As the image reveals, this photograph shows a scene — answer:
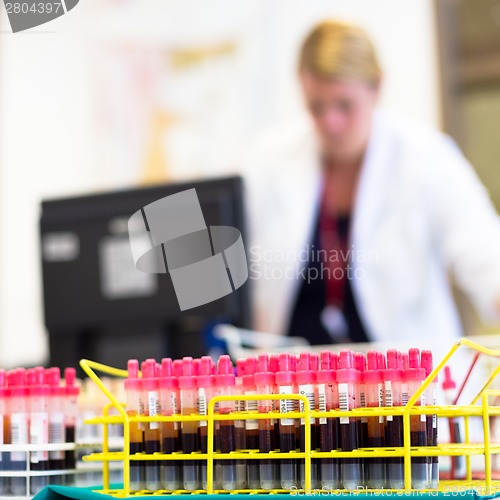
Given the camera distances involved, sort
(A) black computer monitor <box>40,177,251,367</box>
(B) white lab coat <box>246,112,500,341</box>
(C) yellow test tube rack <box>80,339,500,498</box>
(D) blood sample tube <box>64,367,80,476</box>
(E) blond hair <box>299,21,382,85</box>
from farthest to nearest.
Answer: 1. (E) blond hair <box>299,21,382,85</box>
2. (B) white lab coat <box>246,112,500,341</box>
3. (A) black computer monitor <box>40,177,251,367</box>
4. (D) blood sample tube <box>64,367,80,476</box>
5. (C) yellow test tube rack <box>80,339,500,498</box>

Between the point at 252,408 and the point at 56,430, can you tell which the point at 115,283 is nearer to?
the point at 56,430

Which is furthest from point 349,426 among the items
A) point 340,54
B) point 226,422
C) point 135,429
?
point 340,54

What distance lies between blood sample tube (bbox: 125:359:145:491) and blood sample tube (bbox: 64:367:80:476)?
0.12 meters

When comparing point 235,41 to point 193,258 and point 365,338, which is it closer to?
point 365,338

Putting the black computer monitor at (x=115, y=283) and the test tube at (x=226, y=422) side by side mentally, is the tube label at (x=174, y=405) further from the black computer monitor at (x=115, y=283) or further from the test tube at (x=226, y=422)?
the black computer monitor at (x=115, y=283)

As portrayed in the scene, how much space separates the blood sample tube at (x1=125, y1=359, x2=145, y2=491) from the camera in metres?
0.92

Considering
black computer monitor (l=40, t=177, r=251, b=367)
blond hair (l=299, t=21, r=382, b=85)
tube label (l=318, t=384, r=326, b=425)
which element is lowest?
tube label (l=318, t=384, r=326, b=425)

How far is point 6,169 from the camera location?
11.6ft

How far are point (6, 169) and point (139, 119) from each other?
0.61 m

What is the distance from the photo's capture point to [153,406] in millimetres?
933

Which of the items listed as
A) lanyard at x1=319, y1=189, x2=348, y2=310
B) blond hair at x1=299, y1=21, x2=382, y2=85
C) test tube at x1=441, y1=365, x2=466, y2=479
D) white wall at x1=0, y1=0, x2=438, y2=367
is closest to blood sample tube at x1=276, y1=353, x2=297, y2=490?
test tube at x1=441, y1=365, x2=466, y2=479

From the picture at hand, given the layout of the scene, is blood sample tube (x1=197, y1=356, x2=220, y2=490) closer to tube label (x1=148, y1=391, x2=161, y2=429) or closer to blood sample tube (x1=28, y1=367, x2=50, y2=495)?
tube label (x1=148, y1=391, x2=161, y2=429)

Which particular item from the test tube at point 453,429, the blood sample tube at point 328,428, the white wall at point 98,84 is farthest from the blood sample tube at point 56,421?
the white wall at point 98,84

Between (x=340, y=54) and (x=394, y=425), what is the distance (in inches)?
83.2
